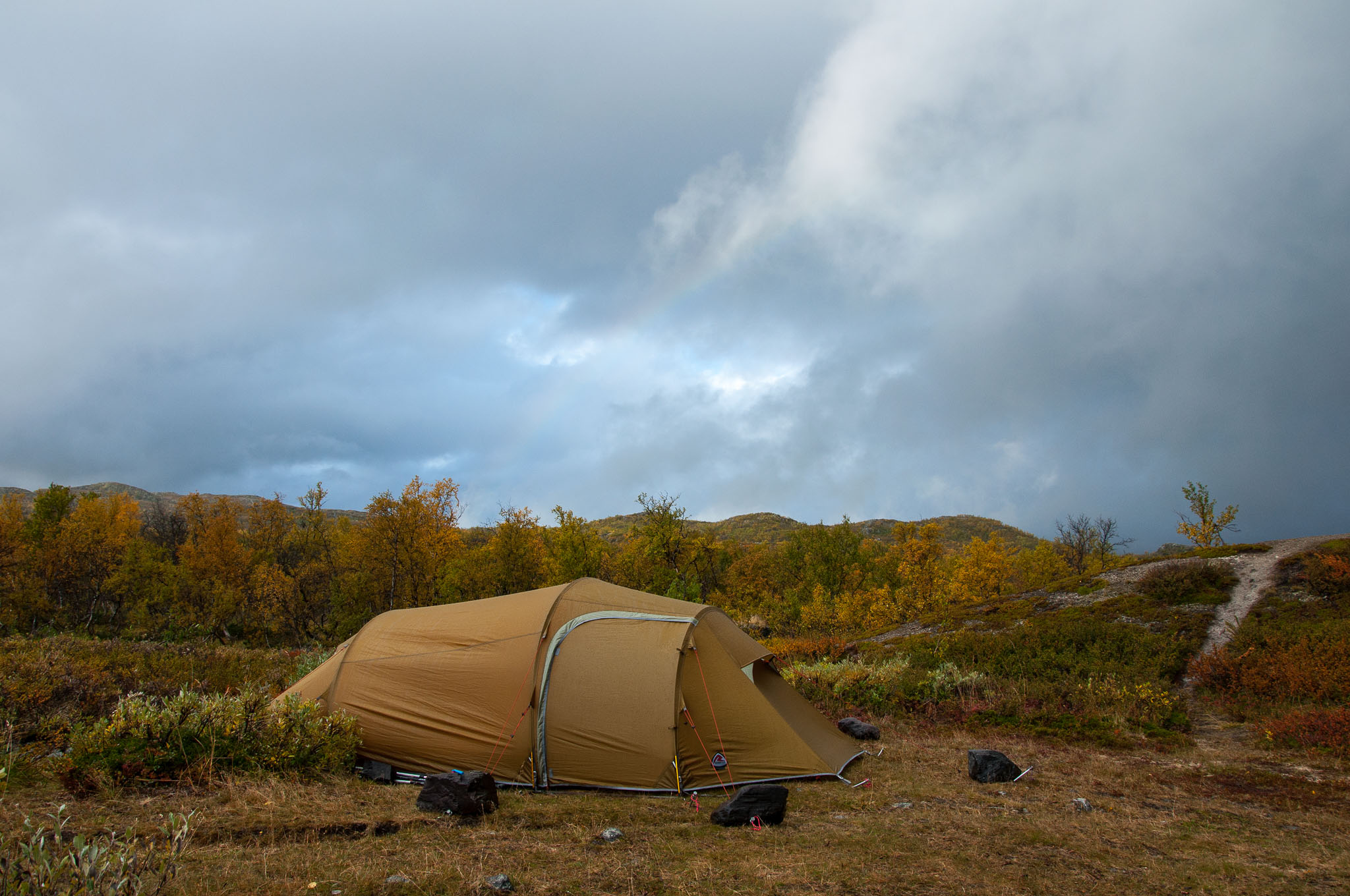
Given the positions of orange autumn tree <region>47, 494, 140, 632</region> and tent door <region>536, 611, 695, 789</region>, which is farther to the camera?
orange autumn tree <region>47, 494, 140, 632</region>

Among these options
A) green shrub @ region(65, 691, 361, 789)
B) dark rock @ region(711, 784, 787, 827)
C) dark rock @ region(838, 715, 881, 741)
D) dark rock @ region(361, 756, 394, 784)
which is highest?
green shrub @ region(65, 691, 361, 789)

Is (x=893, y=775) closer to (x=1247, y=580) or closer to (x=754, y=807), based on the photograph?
(x=754, y=807)

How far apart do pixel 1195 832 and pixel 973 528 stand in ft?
475

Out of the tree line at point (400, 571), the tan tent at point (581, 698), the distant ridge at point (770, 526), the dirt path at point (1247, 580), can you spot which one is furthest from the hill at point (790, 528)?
the tan tent at point (581, 698)

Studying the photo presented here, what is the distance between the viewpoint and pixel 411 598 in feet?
143

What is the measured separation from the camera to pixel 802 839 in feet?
23.3

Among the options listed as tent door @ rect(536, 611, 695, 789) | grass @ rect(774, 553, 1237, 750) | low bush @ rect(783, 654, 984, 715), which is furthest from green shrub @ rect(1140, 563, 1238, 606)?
tent door @ rect(536, 611, 695, 789)

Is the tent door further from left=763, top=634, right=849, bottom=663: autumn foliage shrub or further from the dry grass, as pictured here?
left=763, top=634, right=849, bottom=663: autumn foliage shrub

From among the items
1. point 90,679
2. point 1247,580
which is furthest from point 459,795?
point 1247,580

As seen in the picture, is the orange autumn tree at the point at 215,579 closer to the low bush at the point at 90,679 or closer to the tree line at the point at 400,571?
the tree line at the point at 400,571

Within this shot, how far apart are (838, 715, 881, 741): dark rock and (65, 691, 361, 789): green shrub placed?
9.04m

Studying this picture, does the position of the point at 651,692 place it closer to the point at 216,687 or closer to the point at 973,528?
the point at 216,687

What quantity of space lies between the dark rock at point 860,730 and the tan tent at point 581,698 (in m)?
1.99

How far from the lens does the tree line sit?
39.0 metres
